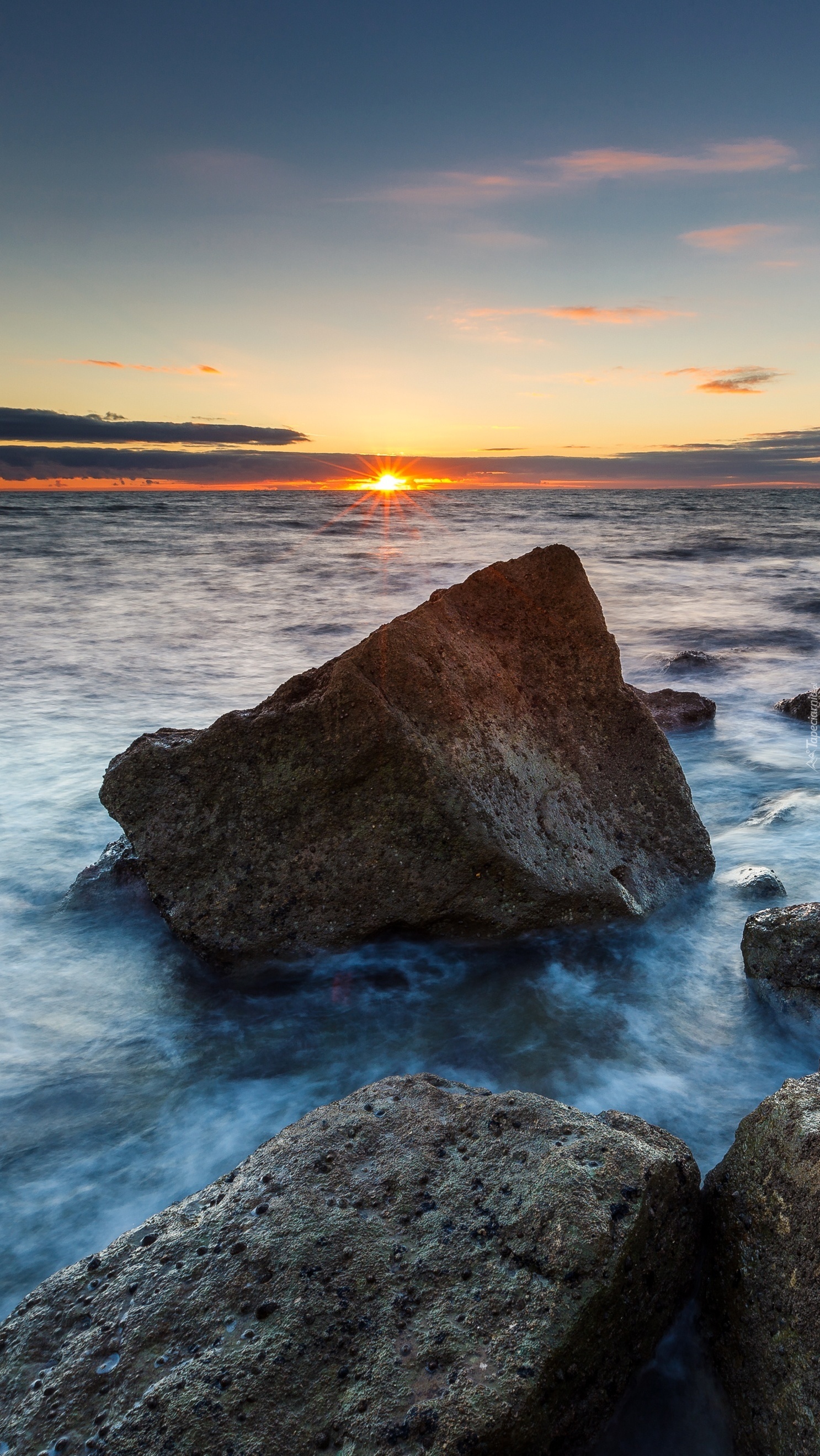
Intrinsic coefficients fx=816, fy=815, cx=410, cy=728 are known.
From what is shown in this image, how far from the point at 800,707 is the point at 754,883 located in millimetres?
4891

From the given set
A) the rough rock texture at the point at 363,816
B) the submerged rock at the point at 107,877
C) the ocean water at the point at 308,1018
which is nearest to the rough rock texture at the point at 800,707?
the ocean water at the point at 308,1018

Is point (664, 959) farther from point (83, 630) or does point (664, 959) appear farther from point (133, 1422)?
point (83, 630)

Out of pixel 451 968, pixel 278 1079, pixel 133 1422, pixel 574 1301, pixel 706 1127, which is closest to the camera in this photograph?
pixel 133 1422

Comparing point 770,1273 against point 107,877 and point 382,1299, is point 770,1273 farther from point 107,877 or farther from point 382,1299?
point 107,877

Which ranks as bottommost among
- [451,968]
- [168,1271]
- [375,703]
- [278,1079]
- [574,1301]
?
[278,1079]

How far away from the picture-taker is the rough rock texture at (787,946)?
3883mm

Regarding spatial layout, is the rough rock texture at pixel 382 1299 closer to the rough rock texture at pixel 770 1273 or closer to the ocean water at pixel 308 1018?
the rough rock texture at pixel 770 1273

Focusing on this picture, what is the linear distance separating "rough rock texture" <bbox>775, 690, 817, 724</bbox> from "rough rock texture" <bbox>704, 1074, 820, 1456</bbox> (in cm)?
772

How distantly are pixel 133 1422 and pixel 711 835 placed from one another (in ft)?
17.9

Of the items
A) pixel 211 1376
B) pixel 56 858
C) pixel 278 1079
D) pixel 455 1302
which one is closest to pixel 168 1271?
pixel 211 1376

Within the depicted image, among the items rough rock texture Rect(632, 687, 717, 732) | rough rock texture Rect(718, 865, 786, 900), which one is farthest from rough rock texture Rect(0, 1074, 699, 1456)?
Result: rough rock texture Rect(632, 687, 717, 732)

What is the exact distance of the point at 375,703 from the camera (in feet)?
13.0

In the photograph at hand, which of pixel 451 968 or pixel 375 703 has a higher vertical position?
pixel 375 703

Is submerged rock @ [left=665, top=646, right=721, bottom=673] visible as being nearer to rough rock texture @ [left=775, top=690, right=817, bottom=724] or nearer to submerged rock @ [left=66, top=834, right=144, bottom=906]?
rough rock texture @ [left=775, top=690, right=817, bottom=724]
